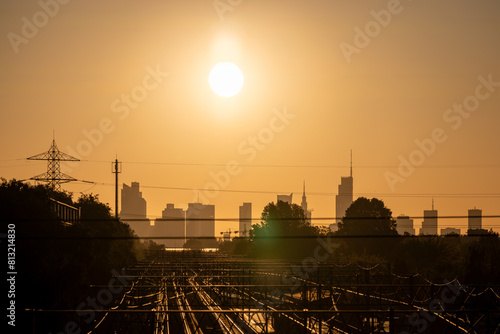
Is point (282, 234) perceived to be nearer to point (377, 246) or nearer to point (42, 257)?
point (377, 246)

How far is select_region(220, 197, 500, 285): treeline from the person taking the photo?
196ft

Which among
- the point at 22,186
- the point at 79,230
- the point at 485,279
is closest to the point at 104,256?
the point at 79,230

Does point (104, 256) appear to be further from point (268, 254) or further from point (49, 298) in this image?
point (268, 254)

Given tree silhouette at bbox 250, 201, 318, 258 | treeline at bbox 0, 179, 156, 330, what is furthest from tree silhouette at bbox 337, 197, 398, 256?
treeline at bbox 0, 179, 156, 330

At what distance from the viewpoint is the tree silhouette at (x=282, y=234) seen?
367 feet

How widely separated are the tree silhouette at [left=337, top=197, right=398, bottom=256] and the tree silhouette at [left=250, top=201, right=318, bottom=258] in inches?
270

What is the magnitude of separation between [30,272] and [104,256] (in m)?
31.4

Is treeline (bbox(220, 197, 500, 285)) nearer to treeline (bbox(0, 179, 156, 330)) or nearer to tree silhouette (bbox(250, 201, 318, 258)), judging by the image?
tree silhouette (bbox(250, 201, 318, 258))

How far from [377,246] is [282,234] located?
31255 millimetres

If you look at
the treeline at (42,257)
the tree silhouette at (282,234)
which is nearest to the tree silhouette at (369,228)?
the tree silhouette at (282,234)

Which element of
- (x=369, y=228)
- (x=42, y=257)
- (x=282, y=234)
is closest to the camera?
(x=42, y=257)

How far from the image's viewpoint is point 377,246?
318 ft

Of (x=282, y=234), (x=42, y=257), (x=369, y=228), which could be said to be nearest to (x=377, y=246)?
(x=369, y=228)

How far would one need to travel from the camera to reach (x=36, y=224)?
141 feet
